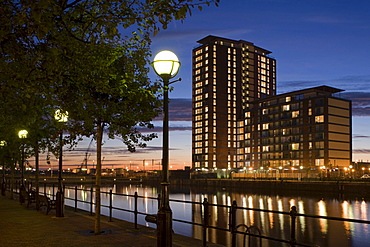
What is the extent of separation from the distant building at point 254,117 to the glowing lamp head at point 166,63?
122398 millimetres

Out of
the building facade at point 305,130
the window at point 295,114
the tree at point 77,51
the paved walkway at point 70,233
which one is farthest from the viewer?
the window at point 295,114

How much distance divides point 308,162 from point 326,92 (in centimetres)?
2430

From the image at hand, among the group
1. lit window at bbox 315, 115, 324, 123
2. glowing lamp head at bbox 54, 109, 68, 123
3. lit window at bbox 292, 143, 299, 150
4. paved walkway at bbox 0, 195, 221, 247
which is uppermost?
lit window at bbox 315, 115, 324, 123

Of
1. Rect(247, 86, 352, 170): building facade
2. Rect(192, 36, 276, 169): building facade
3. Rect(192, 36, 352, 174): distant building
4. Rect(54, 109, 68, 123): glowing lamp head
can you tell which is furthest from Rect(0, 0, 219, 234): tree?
Rect(192, 36, 276, 169): building facade

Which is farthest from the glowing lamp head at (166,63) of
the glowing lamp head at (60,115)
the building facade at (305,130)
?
the building facade at (305,130)

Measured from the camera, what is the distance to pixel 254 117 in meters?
151

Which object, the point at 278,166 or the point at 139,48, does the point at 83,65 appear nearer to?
the point at 139,48

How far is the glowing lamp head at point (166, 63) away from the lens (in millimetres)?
9477

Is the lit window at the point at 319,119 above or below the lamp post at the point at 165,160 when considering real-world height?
above

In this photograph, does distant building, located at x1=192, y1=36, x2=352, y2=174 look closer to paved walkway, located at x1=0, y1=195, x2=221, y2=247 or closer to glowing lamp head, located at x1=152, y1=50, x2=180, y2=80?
paved walkway, located at x1=0, y1=195, x2=221, y2=247

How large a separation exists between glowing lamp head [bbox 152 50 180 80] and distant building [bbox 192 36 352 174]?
122 metres

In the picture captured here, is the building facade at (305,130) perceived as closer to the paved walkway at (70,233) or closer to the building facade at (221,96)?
the building facade at (221,96)

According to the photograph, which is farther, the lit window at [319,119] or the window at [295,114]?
the window at [295,114]

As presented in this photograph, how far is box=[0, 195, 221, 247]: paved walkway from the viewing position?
11.8 metres
